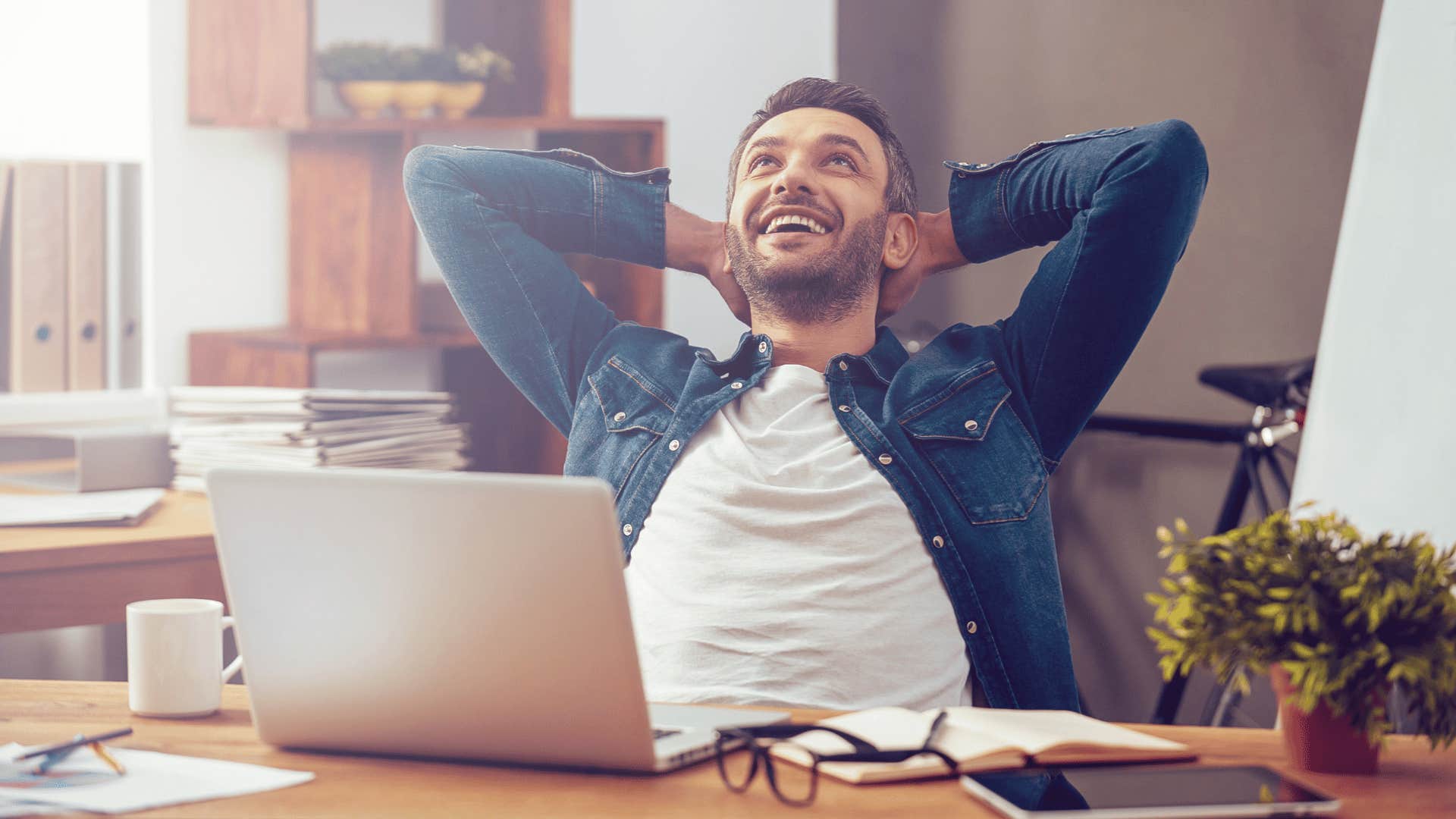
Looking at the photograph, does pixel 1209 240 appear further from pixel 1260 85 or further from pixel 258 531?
pixel 258 531

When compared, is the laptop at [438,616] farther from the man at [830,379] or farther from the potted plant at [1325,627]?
the man at [830,379]

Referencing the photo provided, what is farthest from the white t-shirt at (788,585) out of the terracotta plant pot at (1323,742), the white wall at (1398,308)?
the white wall at (1398,308)

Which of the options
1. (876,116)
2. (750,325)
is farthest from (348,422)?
(876,116)

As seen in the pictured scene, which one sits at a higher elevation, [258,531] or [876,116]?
[876,116]

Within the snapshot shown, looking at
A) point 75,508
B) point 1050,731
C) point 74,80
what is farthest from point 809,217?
point 74,80

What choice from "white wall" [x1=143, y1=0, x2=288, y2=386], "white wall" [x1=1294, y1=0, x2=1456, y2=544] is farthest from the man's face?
"white wall" [x1=143, y1=0, x2=288, y2=386]

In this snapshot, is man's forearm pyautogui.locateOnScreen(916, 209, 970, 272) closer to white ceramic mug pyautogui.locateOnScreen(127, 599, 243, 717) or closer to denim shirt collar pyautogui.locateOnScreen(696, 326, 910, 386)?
denim shirt collar pyautogui.locateOnScreen(696, 326, 910, 386)

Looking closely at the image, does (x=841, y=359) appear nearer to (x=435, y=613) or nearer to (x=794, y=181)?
(x=794, y=181)

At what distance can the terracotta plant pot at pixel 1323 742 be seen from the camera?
1.01 m

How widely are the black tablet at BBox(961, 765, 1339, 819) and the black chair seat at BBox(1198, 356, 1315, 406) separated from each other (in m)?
1.90

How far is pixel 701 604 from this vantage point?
1.54 meters

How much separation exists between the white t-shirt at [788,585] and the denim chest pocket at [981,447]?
0.08 metres

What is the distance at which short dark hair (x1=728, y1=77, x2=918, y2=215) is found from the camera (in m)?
1.89

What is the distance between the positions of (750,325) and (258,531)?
100 cm
